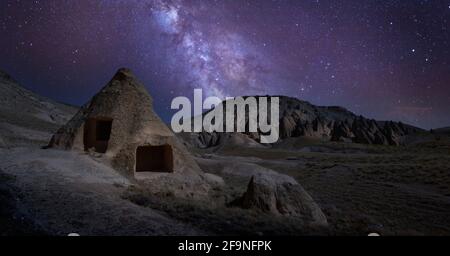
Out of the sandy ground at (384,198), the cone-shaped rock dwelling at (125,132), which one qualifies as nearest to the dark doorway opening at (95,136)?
the cone-shaped rock dwelling at (125,132)

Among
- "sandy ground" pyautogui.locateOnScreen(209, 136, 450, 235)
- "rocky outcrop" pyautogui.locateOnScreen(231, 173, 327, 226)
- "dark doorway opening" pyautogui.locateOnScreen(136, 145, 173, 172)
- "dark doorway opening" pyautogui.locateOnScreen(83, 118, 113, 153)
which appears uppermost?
"dark doorway opening" pyautogui.locateOnScreen(83, 118, 113, 153)

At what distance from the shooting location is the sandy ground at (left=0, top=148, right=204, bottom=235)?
22.4 ft

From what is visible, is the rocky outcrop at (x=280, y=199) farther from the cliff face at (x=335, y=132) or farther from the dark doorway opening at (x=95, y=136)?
the cliff face at (x=335, y=132)

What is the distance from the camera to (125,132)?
1644cm

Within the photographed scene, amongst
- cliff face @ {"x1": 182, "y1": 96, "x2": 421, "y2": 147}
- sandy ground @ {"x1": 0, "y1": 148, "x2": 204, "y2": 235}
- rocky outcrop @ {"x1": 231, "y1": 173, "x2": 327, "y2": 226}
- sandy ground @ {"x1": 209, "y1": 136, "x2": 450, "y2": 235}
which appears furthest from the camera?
cliff face @ {"x1": 182, "y1": 96, "x2": 421, "y2": 147}

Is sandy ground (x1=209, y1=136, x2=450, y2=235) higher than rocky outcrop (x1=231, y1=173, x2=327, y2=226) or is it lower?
lower

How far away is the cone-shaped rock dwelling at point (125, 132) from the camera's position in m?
15.9

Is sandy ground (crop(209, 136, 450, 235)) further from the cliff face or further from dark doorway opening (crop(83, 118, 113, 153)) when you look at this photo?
the cliff face

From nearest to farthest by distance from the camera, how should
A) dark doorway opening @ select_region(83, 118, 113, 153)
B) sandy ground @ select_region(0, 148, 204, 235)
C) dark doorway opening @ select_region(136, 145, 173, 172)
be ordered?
1. sandy ground @ select_region(0, 148, 204, 235)
2. dark doorway opening @ select_region(83, 118, 113, 153)
3. dark doorway opening @ select_region(136, 145, 173, 172)

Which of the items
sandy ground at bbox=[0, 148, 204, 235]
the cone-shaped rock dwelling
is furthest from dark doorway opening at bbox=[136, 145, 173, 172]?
sandy ground at bbox=[0, 148, 204, 235]

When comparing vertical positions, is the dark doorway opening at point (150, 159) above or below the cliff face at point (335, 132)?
below

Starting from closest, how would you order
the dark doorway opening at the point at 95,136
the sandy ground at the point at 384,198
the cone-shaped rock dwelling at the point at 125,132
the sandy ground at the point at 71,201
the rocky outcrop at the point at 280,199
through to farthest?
the sandy ground at the point at 71,201 < the rocky outcrop at the point at 280,199 < the sandy ground at the point at 384,198 < the cone-shaped rock dwelling at the point at 125,132 < the dark doorway opening at the point at 95,136
